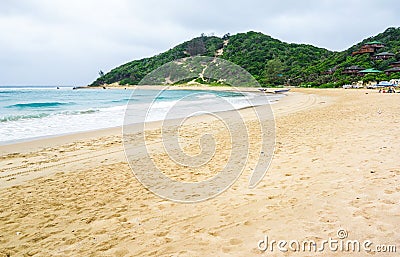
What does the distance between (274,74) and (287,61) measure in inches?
→ 578

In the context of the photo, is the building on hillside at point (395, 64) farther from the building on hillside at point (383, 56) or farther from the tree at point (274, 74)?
the tree at point (274, 74)

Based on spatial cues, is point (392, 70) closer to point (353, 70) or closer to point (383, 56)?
point (353, 70)

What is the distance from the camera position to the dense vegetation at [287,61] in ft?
152

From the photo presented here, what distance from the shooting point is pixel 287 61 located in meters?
A: 69.3

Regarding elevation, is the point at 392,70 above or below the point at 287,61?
below

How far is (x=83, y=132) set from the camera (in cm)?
941

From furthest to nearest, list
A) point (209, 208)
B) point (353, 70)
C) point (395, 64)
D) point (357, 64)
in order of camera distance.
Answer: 1. point (357, 64)
2. point (353, 70)
3. point (395, 64)
4. point (209, 208)

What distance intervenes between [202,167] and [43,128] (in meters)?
8.60

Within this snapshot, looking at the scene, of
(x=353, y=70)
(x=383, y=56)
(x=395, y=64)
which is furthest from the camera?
(x=383, y=56)

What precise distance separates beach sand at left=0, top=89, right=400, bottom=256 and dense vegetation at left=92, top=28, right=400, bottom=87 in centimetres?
2606

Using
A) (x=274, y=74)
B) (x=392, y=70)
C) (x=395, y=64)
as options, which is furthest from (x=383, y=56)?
(x=274, y=74)

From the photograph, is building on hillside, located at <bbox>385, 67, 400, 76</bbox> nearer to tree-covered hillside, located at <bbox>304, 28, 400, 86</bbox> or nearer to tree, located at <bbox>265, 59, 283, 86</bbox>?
tree-covered hillside, located at <bbox>304, 28, 400, 86</bbox>

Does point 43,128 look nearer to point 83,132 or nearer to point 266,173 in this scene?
point 83,132

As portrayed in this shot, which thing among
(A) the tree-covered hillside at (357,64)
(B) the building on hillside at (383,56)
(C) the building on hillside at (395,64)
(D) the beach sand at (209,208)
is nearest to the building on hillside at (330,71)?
(A) the tree-covered hillside at (357,64)
